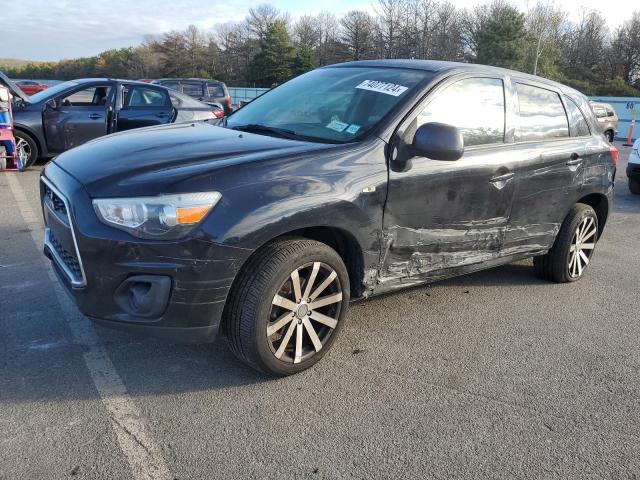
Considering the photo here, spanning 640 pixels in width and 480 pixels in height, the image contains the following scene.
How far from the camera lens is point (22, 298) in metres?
3.90

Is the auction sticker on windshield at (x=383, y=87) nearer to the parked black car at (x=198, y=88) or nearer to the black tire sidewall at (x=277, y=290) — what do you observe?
the black tire sidewall at (x=277, y=290)

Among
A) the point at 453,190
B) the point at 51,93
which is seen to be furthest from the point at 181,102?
the point at 453,190

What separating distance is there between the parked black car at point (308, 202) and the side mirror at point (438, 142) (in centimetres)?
1

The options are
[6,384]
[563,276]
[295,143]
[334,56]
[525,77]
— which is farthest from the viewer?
[334,56]

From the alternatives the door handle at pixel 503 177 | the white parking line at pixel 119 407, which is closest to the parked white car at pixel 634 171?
the door handle at pixel 503 177

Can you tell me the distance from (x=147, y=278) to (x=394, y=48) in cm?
6130

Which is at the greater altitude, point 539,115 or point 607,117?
point 607,117

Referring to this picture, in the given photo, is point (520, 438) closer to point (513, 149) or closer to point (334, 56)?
point (513, 149)

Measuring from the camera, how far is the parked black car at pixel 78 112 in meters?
8.96

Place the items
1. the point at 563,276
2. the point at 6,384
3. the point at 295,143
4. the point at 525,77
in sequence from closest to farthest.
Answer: the point at 6,384, the point at 295,143, the point at 525,77, the point at 563,276

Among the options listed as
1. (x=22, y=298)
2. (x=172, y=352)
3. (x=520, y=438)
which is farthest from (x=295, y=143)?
(x=22, y=298)

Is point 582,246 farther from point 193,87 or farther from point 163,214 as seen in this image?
point 193,87

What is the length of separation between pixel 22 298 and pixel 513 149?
363 cm

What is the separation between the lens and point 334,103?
373 centimetres
